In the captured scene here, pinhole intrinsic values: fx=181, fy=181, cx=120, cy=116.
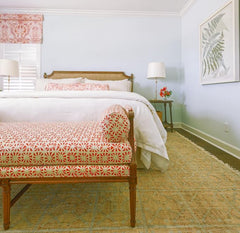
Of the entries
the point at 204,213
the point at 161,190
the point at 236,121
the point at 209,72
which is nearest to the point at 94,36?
the point at 209,72

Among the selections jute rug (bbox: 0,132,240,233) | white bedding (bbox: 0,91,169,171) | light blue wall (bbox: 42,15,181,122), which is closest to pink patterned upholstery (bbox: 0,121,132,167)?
jute rug (bbox: 0,132,240,233)

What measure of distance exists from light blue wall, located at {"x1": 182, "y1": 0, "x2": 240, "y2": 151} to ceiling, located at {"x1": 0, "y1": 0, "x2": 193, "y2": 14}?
1.19 feet

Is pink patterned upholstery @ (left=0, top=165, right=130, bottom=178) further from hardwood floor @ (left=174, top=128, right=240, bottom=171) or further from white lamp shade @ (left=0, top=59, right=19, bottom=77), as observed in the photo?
white lamp shade @ (left=0, top=59, right=19, bottom=77)

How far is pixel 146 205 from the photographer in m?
1.26

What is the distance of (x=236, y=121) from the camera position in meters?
2.24

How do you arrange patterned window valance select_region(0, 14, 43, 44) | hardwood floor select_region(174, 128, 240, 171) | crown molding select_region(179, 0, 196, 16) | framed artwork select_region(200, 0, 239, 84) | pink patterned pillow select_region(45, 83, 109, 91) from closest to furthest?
hardwood floor select_region(174, 128, 240, 171), framed artwork select_region(200, 0, 239, 84), pink patterned pillow select_region(45, 83, 109, 91), crown molding select_region(179, 0, 196, 16), patterned window valance select_region(0, 14, 43, 44)

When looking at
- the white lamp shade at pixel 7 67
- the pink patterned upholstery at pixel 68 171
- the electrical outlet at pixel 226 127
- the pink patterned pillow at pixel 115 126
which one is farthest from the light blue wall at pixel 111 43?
the pink patterned upholstery at pixel 68 171

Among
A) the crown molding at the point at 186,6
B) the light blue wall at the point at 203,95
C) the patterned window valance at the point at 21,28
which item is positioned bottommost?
the light blue wall at the point at 203,95

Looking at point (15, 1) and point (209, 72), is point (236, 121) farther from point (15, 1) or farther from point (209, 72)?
point (15, 1)

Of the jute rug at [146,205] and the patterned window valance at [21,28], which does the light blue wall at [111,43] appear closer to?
the patterned window valance at [21,28]

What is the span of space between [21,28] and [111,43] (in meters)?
2.00

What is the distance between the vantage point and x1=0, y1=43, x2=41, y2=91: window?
4031 mm

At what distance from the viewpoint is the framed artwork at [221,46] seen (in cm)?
217

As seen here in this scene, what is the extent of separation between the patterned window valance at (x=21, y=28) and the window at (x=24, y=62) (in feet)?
0.41
